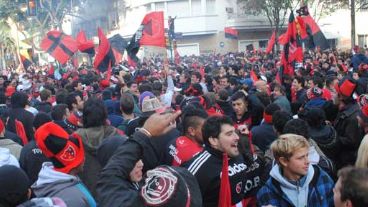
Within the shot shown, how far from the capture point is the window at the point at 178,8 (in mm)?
44500

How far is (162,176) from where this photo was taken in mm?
2330

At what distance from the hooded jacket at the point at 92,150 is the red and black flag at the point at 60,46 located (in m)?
11.5

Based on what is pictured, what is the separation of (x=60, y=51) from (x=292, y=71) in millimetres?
8078

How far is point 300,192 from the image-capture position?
3.68 metres

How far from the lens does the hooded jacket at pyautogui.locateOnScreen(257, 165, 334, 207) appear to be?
3.67 metres

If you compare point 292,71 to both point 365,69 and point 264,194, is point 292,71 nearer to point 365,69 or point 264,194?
point 365,69

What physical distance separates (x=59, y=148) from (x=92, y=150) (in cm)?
142

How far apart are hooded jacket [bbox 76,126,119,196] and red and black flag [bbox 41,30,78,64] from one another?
11.5 m

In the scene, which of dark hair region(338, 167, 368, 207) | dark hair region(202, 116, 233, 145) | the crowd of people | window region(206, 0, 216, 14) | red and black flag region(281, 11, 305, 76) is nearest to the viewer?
dark hair region(338, 167, 368, 207)

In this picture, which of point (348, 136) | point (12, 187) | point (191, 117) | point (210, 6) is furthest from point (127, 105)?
point (210, 6)

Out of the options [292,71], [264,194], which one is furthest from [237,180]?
[292,71]

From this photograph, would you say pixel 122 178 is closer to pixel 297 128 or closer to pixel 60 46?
pixel 297 128

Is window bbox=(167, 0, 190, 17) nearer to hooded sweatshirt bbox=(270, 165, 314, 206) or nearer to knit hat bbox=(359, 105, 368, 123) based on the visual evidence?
knit hat bbox=(359, 105, 368, 123)

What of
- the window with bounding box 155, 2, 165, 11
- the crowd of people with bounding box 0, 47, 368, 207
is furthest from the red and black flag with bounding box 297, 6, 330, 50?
the window with bounding box 155, 2, 165, 11
